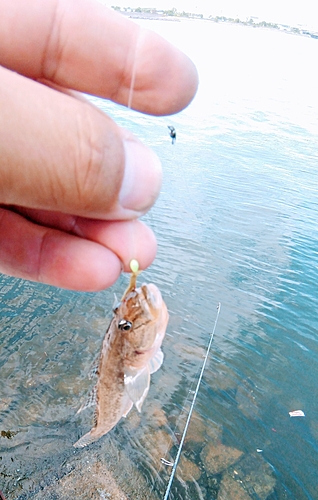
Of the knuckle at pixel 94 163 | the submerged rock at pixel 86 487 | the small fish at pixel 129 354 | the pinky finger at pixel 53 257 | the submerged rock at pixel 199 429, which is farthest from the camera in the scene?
the submerged rock at pixel 199 429

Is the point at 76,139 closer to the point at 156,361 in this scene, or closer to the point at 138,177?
the point at 138,177

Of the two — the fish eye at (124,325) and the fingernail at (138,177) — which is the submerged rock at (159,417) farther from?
the fingernail at (138,177)

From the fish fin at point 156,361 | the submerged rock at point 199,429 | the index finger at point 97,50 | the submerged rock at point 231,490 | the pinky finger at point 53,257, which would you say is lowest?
the submerged rock at point 199,429

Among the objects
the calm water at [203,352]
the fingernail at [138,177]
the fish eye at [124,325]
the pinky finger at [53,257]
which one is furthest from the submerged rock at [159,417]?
the fingernail at [138,177]

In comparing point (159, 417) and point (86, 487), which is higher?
point (86, 487)

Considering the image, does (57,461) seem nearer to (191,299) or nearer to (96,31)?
(191,299)

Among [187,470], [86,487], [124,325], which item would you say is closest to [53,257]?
[124,325]

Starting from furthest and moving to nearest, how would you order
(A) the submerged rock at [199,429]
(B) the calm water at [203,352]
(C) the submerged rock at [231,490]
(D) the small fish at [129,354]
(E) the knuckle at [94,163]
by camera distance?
1. (A) the submerged rock at [199,429]
2. (B) the calm water at [203,352]
3. (C) the submerged rock at [231,490]
4. (D) the small fish at [129,354]
5. (E) the knuckle at [94,163]

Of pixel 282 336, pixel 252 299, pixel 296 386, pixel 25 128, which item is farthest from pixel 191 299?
pixel 25 128
